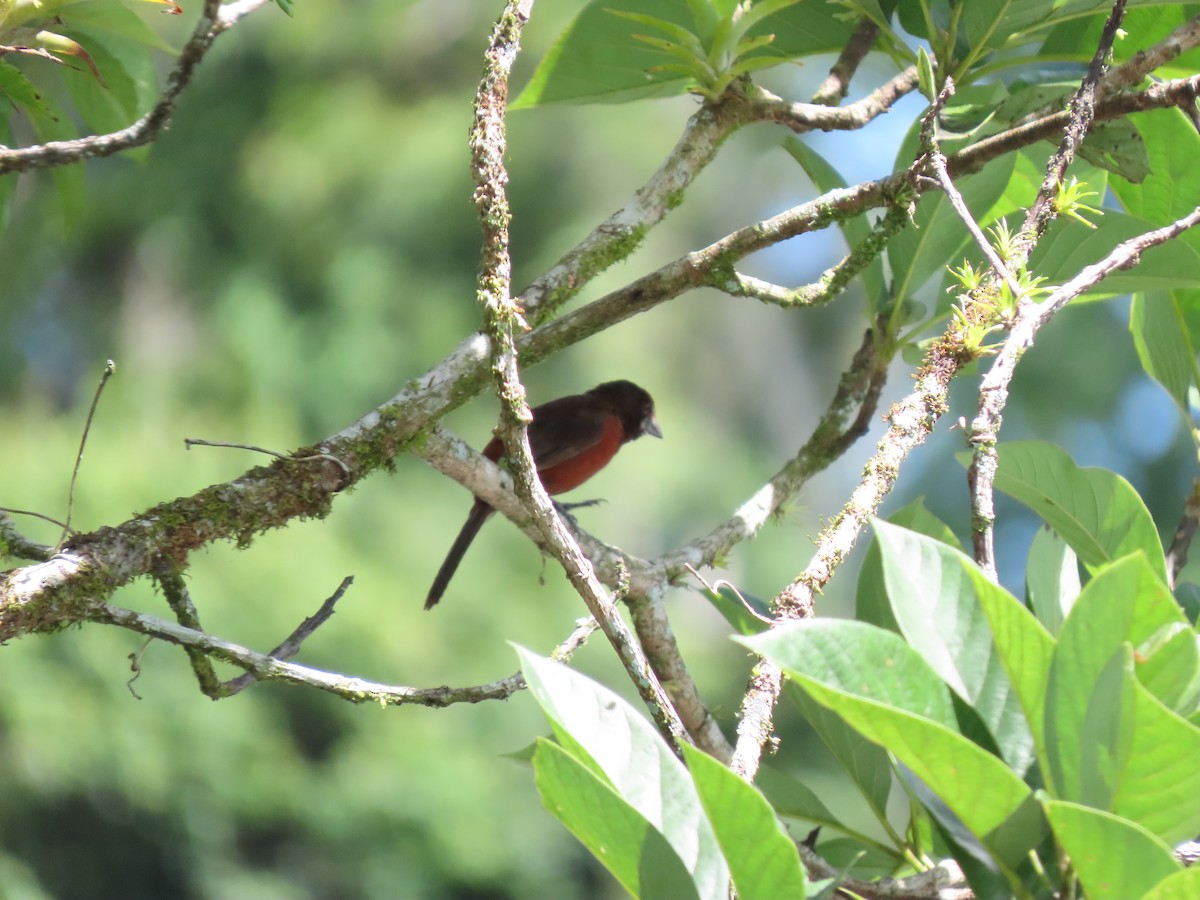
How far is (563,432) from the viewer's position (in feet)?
19.0

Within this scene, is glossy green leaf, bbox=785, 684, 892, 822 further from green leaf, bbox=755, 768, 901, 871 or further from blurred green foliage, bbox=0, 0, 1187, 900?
blurred green foliage, bbox=0, 0, 1187, 900

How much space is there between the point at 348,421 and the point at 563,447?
4.09m

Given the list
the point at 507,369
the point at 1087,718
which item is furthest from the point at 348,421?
the point at 1087,718

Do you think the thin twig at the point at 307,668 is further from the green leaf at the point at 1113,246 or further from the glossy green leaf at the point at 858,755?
the green leaf at the point at 1113,246

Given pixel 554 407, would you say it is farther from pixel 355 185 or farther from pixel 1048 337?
pixel 1048 337

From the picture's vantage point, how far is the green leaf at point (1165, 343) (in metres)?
2.44

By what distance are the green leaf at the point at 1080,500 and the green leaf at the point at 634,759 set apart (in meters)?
0.93

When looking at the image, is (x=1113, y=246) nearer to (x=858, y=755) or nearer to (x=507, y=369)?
(x=858, y=755)

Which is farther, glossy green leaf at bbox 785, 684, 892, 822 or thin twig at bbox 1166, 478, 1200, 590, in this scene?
thin twig at bbox 1166, 478, 1200, 590

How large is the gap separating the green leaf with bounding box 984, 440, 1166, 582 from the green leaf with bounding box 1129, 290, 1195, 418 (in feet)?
2.08

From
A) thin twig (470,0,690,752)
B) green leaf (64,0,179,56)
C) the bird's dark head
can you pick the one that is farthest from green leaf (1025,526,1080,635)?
the bird's dark head

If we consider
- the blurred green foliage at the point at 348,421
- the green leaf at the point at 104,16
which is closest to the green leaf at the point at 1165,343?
the green leaf at the point at 104,16

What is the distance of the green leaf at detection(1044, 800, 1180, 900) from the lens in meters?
1.01

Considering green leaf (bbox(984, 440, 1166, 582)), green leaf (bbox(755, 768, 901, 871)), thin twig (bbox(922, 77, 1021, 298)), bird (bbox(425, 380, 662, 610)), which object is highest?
thin twig (bbox(922, 77, 1021, 298))
